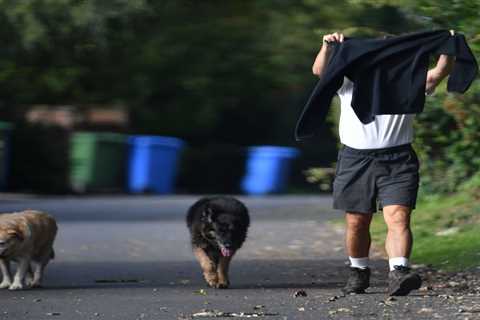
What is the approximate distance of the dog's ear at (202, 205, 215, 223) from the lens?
10.7m

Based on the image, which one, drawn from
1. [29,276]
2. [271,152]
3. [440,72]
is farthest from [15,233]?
[271,152]

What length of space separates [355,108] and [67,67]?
1947 cm

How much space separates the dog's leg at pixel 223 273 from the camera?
10473 millimetres

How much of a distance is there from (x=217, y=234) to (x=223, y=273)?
1.13 ft

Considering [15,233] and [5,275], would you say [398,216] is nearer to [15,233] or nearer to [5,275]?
[15,233]

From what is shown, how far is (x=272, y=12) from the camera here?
31656 millimetres

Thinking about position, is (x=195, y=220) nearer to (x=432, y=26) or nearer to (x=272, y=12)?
(x=432, y=26)

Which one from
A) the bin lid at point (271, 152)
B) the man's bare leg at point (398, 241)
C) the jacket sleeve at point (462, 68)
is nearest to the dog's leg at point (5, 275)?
the man's bare leg at point (398, 241)

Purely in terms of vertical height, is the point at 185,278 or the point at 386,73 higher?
the point at 386,73

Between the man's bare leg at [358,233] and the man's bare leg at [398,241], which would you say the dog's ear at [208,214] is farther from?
the man's bare leg at [398,241]

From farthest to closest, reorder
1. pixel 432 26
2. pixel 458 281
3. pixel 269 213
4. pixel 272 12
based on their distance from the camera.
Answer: pixel 272 12 < pixel 269 213 < pixel 432 26 < pixel 458 281

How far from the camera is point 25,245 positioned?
10.5 meters

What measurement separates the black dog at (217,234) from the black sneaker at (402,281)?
1687mm

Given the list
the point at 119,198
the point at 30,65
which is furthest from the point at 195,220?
the point at 30,65
